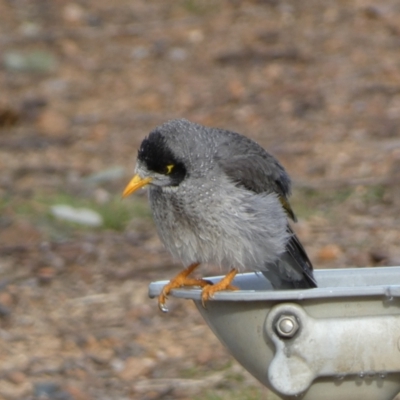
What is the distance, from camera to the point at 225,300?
4.84 m

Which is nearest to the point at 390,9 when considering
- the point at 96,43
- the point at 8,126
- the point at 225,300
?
the point at 96,43

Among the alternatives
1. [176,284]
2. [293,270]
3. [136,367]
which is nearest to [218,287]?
[176,284]

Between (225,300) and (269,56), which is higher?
(269,56)

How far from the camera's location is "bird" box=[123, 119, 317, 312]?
574cm

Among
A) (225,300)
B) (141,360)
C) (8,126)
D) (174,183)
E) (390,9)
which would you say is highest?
(390,9)

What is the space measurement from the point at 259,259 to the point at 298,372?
3.94ft

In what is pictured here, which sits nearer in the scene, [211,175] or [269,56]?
[211,175]

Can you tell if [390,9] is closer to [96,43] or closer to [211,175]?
[96,43]

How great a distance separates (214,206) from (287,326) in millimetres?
1255

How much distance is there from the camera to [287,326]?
15.3 feet

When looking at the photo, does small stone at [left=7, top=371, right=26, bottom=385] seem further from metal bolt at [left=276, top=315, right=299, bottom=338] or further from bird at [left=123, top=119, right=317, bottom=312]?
metal bolt at [left=276, top=315, right=299, bottom=338]

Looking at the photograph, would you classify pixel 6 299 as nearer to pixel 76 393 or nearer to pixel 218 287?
pixel 76 393

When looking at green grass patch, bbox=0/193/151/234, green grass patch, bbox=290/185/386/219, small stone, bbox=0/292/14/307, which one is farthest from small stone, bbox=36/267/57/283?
green grass patch, bbox=290/185/386/219

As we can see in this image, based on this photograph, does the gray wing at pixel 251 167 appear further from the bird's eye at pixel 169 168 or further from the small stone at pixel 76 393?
the small stone at pixel 76 393
